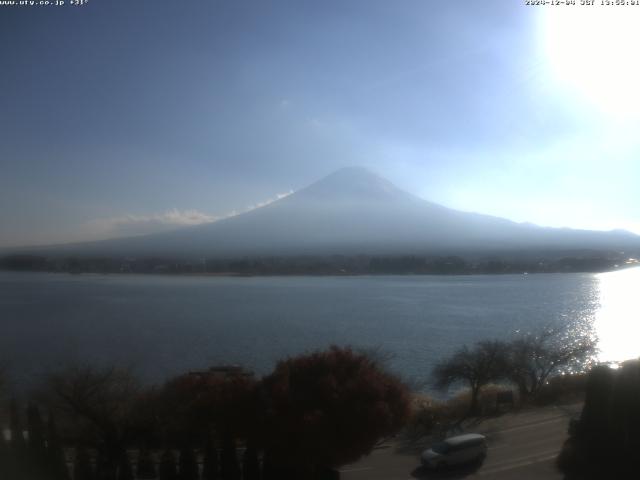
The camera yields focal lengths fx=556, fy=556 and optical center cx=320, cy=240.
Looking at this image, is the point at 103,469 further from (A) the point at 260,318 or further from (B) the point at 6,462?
(A) the point at 260,318

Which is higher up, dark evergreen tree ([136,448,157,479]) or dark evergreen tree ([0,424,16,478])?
dark evergreen tree ([0,424,16,478])

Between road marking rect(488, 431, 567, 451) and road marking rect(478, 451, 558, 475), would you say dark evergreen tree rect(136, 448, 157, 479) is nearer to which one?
road marking rect(478, 451, 558, 475)

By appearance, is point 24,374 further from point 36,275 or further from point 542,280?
point 542,280


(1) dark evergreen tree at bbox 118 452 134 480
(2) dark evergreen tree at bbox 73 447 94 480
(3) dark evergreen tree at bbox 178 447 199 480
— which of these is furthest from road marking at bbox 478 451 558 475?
(2) dark evergreen tree at bbox 73 447 94 480

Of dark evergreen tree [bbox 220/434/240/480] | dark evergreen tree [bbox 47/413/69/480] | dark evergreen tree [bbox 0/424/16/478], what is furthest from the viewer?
dark evergreen tree [bbox 220/434/240/480]

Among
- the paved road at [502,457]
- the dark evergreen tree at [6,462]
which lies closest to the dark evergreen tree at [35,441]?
the dark evergreen tree at [6,462]

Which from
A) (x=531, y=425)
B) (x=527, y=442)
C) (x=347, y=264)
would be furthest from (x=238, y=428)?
(x=347, y=264)

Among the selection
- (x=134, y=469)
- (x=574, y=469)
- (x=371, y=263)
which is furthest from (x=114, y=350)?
(x=371, y=263)
